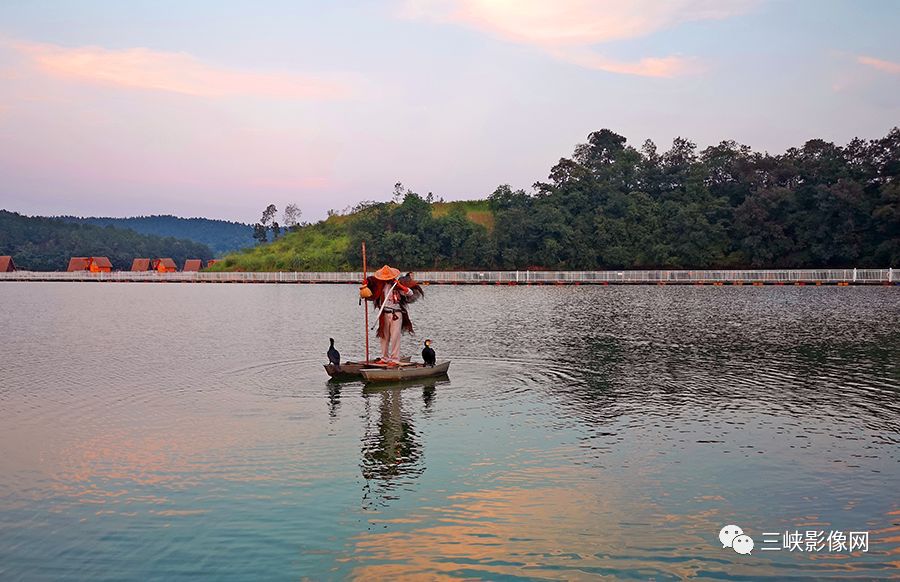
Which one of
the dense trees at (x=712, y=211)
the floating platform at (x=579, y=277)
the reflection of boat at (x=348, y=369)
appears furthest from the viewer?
the dense trees at (x=712, y=211)

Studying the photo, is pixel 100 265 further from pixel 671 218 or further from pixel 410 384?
pixel 410 384

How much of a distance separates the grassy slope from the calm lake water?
104 m

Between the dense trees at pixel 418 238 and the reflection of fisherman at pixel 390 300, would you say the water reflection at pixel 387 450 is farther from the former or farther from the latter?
the dense trees at pixel 418 238

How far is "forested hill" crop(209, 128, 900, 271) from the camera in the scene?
98.3m

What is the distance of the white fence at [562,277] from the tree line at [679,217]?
926cm

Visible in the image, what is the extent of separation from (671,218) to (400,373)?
312 ft

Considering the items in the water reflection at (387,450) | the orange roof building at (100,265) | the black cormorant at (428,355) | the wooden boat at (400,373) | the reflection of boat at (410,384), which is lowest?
the water reflection at (387,450)

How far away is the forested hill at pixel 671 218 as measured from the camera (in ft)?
323

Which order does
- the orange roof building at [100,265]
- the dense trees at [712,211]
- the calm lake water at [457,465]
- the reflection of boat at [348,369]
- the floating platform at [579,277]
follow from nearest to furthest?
the calm lake water at [457,465] < the reflection of boat at [348,369] < the floating platform at [579,277] < the dense trees at [712,211] < the orange roof building at [100,265]

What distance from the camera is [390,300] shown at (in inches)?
955

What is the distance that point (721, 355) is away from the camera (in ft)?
97.6

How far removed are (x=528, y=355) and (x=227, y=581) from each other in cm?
2186

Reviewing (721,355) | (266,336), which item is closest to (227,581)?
(721,355)

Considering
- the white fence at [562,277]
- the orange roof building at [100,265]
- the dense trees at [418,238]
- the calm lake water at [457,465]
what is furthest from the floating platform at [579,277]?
the calm lake water at [457,465]
